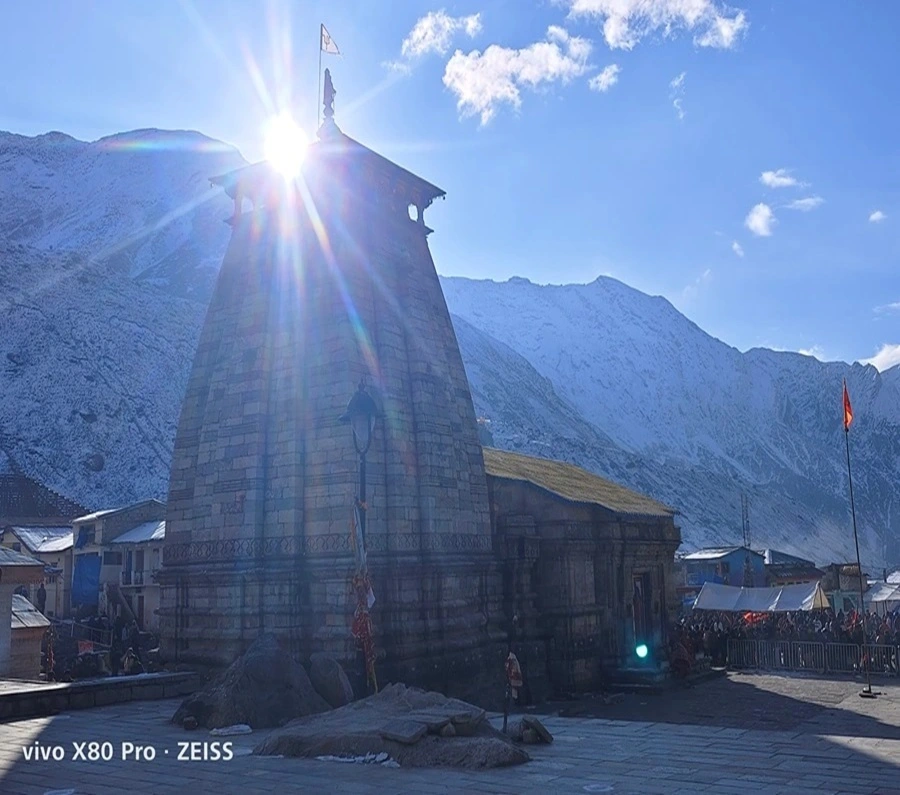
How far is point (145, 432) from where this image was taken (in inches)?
3123

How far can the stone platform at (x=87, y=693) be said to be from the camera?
14.8 meters

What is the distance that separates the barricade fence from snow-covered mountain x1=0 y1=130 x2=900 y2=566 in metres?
53.6

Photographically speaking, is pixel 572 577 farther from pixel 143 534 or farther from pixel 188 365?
pixel 188 365

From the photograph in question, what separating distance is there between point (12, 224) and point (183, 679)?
510ft

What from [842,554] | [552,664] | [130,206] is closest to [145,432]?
[552,664]

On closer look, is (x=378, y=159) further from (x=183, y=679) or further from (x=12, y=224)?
(x=12, y=224)

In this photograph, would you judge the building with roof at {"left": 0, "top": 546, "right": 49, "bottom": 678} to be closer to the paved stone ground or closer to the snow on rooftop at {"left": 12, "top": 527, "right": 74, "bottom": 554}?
the paved stone ground

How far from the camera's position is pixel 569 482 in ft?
97.2

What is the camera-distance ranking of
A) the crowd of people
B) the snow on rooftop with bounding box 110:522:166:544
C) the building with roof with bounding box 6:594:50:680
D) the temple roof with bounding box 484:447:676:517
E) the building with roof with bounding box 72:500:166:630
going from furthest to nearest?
the snow on rooftop with bounding box 110:522:166:544
the building with roof with bounding box 72:500:166:630
the crowd of people
the temple roof with bounding box 484:447:676:517
the building with roof with bounding box 6:594:50:680

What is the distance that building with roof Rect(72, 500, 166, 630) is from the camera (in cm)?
4025

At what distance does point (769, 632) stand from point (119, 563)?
29981 millimetres

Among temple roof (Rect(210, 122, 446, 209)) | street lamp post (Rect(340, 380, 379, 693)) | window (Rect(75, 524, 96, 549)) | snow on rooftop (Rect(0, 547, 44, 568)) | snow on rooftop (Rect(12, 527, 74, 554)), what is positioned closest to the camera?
street lamp post (Rect(340, 380, 379, 693))

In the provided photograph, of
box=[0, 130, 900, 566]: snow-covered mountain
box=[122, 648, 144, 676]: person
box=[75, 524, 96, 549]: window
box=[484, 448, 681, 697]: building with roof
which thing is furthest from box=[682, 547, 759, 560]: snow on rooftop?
box=[0, 130, 900, 566]: snow-covered mountain

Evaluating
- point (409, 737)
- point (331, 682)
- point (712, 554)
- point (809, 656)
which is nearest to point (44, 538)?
point (712, 554)
